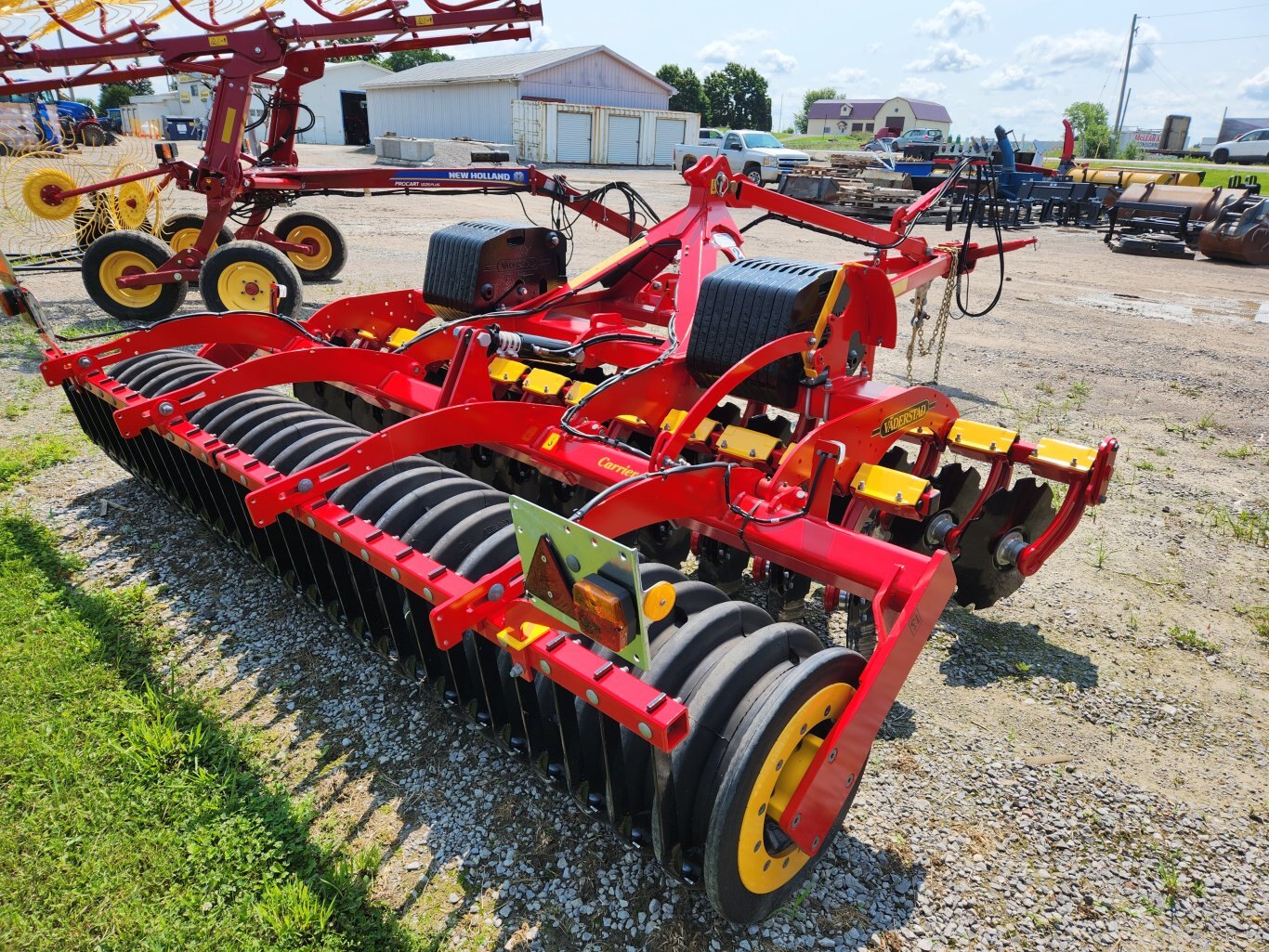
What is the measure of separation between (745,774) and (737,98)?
71.0m

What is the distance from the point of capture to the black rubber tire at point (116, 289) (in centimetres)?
770

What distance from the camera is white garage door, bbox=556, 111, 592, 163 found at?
117ft

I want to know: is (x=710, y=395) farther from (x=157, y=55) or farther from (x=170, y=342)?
(x=157, y=55)

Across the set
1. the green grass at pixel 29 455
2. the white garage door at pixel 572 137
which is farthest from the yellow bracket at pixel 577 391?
the white garage door at pixel 572 137

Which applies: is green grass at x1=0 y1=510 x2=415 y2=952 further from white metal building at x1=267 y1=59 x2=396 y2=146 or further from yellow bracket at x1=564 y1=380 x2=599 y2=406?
white metal building at x1=267 y1=59 x2=396 y2=146

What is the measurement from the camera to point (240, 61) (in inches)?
284

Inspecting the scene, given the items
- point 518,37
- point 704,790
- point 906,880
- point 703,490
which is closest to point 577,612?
point 704,790

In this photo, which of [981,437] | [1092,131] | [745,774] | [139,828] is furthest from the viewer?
[1092,131]

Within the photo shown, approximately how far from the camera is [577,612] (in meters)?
1.79

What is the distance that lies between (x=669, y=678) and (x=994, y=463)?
2.17m

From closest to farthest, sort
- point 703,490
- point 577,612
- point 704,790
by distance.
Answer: point 577,612
point 704,790
point 703,490

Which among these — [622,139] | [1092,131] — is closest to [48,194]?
[622,139]

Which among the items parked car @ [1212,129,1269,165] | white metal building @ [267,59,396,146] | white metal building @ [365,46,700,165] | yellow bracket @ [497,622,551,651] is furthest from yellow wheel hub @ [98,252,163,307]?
parked car @ [1212,129,1269,165]

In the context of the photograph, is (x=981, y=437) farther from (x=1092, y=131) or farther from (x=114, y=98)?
(x=1092, y=131)
